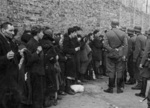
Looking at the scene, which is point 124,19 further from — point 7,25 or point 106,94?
point 7,25

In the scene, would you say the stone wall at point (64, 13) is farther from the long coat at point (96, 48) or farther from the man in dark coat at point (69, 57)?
the man in dark coat at point (69, 57)

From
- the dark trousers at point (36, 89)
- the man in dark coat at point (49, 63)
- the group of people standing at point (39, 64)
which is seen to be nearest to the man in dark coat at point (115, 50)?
the group of people standing at point (39, 64)

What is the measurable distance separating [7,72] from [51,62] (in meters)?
1.73

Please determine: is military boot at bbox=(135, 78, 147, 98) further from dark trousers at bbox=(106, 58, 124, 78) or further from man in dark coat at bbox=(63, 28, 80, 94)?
man in dark coat at bbox=(63, 28, 80, 94)

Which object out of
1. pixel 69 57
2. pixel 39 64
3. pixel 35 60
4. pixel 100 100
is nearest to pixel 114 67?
pixel 100 100

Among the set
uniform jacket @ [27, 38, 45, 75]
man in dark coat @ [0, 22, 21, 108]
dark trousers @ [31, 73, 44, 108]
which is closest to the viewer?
man in dark coat @ [0, 22, 21, 108]

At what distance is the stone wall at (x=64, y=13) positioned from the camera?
677cm

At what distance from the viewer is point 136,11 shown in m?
16.9

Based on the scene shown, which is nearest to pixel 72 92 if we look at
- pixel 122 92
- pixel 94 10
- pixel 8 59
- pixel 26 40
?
pixel 122 92

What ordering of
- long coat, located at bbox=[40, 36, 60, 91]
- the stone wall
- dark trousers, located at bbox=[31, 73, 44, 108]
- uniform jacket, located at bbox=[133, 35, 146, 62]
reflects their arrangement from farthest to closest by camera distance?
uniform jacket, located at bbox=[133, 35, 146, 62] < the stone wall < long coat, located at bbox=[40, 36, 60, 91] < dark trousers, located at bbox=[31, 73, 44, 108]

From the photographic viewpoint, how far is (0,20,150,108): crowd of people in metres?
3.54

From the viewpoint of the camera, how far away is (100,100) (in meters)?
5.89

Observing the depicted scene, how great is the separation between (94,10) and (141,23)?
8023 mm

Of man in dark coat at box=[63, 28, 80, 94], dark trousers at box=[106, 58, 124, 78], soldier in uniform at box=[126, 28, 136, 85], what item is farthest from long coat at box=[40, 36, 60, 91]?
soldier in uniform at box=[126, 28, 136, 85]
